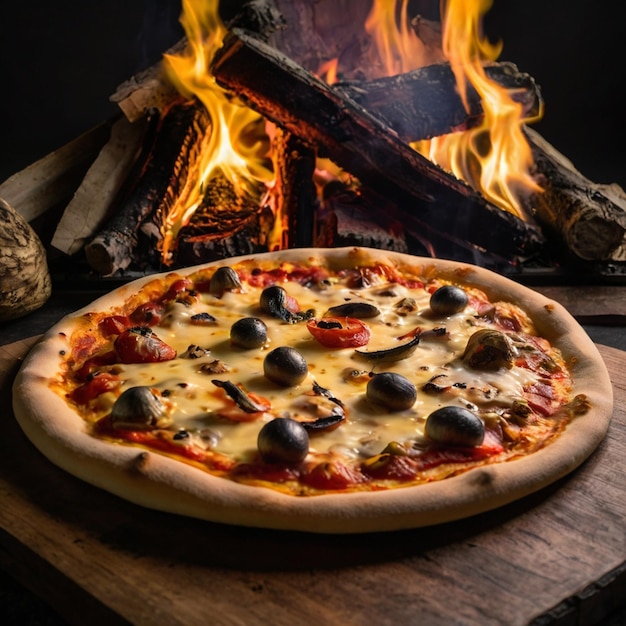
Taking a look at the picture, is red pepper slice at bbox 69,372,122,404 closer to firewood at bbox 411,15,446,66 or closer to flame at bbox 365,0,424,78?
flame at bbox 365,0,424,78

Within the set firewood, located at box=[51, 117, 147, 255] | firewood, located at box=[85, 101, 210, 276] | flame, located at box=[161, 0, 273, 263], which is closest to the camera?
firewood, located at box=[85, 101, 210, 276]

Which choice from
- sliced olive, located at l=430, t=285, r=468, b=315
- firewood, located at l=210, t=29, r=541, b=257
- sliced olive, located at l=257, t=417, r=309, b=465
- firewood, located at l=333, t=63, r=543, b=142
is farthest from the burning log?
sliced olive, located at l=257, t=417, r=309, b=465

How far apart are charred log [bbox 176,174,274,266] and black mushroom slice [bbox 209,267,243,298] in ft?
5.35

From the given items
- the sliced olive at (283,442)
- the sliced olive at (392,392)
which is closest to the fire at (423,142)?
the sliced olive at (392,392)

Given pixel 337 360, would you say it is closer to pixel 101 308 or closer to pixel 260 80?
pixel 101 308

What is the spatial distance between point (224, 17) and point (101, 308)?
5.23 metres

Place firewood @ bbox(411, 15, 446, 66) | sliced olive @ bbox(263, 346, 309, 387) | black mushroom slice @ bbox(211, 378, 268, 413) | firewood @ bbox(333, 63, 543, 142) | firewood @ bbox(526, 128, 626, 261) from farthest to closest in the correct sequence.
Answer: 1. firewood @ bbox(411, 15, 446, 66)
2. firewood @ bbox(333, 63, 543, 142)
3. firewood @ bbox(526, 128, 626, 261)
4. sliced olive @ bbox(263, 346, 309, 387)
5. black mushroom slice @ bbox(211, 378, 268, 413)

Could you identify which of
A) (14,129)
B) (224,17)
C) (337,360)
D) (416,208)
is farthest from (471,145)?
(14,129)

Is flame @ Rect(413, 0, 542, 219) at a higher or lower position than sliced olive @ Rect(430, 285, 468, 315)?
higher

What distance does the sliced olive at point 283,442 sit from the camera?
2992mm

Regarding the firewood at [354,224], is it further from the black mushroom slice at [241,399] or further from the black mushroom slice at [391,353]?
the black mushroom slice at [241,399]

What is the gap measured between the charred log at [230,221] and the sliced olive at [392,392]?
10.5 feet

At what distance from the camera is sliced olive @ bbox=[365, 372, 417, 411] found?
341 centimetres

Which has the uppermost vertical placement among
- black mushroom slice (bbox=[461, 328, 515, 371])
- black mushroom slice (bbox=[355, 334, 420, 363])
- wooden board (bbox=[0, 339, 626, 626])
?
black mushroom slice (bbox=[461, 328, 515, 371])
